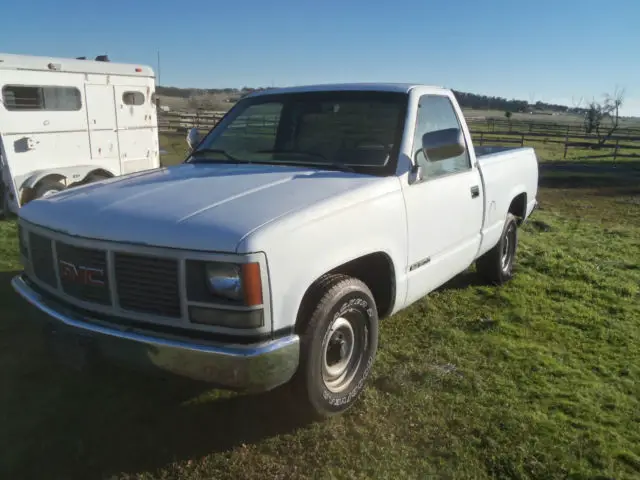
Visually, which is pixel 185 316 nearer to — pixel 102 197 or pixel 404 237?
pixel 102 197

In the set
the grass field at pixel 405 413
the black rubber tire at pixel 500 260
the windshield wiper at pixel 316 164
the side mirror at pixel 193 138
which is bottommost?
the grass field at pixel 405 413

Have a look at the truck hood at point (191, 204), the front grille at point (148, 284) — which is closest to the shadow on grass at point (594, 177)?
the truck hood at point (191, 204)

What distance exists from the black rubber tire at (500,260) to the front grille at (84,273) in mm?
A: 3879

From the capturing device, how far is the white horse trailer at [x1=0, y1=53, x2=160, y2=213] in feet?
27.6

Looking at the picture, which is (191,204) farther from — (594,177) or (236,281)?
(594,177)

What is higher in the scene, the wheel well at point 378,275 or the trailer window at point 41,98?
the trailer window at point 41,98

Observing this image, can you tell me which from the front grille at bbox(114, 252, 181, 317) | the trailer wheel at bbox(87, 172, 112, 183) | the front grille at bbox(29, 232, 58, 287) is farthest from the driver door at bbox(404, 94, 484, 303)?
the trailer wheel at bbox(87, 172, 112, 183)

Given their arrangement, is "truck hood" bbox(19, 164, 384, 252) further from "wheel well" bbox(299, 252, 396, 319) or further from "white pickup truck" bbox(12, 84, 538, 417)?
"wheel well" bbox(299, 252, 396, 319)

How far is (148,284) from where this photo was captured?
8.67 feet

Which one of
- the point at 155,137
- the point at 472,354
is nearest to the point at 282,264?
the point at 472,354

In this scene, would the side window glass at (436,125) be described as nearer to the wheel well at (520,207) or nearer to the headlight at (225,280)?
the wheel well at (520,207)

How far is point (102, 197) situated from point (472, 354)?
9.26 feet

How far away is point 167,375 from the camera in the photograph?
2.64 meters

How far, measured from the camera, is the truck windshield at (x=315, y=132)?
3760 millimetres
